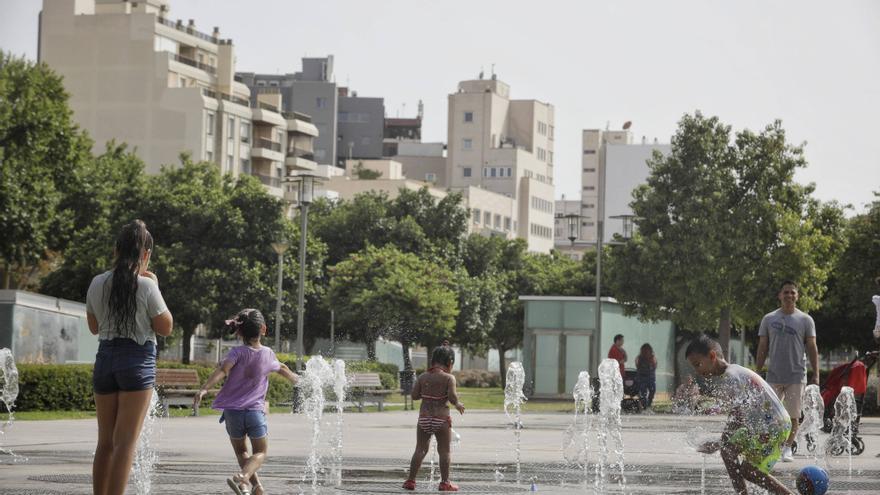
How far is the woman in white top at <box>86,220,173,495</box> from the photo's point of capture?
28.9 feet

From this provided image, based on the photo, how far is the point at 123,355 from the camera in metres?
8.84

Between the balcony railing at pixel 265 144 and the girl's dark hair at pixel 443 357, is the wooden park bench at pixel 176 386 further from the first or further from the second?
the balcony railing at pixel 265 144

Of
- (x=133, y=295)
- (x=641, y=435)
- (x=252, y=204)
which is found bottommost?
(x=641, y=435)

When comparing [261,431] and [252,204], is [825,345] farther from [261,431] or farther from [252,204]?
[261,431]

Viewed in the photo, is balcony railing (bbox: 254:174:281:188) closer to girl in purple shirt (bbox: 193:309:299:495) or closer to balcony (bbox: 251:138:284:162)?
balcony (bbox: 251:138:284:162)

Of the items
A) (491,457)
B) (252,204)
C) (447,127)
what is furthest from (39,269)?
(447,127)

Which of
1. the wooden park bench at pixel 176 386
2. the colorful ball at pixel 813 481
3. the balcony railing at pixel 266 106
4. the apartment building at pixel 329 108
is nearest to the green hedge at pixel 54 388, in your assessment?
the wooden park bench at pixel 176 386

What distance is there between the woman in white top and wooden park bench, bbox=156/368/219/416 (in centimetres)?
2077

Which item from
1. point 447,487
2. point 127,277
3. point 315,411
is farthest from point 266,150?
point 127,277

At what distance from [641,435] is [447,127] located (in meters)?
132

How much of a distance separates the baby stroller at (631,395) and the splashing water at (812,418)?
1492 cm

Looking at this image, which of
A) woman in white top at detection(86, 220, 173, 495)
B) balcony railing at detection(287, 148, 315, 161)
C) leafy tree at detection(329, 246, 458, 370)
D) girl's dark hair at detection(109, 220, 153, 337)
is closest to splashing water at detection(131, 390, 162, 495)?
woman in white top at detection(86, 220, 173, 495)

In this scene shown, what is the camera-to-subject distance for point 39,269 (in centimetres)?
6706

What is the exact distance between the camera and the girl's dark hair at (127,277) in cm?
885
